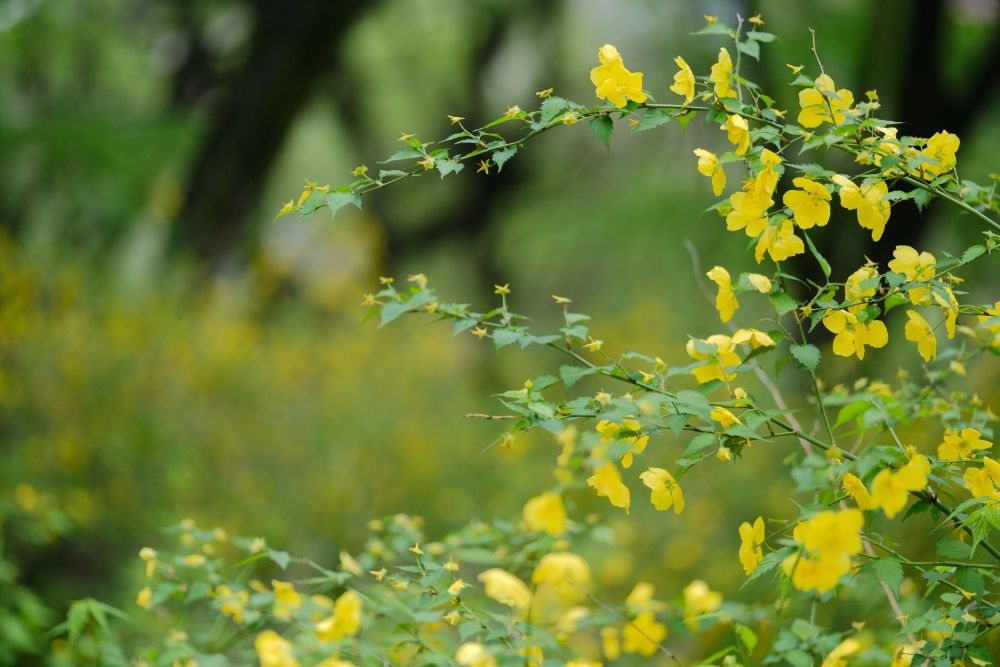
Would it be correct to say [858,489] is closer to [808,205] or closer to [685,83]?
[808,205]

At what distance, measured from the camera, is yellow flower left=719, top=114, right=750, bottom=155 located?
1053 millimetres

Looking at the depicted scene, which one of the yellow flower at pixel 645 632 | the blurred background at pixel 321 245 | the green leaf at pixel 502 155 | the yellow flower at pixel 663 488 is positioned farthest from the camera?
the blurred background at pixel 321 245

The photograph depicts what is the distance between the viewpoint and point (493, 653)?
38.6 inches

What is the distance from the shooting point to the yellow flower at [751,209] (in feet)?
3.59

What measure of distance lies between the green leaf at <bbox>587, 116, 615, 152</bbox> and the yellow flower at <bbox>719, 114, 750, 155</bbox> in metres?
0.14

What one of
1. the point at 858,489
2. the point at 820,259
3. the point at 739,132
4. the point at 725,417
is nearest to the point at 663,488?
the point at 725,417

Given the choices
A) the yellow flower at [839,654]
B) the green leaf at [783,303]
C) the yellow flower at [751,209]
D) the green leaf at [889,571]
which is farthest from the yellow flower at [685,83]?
the yellow flower at [839,654]

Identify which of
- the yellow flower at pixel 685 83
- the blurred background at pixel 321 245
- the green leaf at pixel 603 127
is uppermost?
the yellow flower at pixel 685 83

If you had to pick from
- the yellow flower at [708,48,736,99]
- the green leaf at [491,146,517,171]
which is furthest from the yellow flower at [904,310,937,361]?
the green leaf at [491,146,517,171]

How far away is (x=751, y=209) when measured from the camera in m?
1.10

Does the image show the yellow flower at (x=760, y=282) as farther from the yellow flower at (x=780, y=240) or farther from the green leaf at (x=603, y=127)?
the green leaf at (x=603, y=127)

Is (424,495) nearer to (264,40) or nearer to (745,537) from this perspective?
(264,40)

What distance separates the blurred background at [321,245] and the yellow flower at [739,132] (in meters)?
0.93

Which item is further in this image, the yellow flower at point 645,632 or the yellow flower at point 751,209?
the yellow flower at point 645,632
